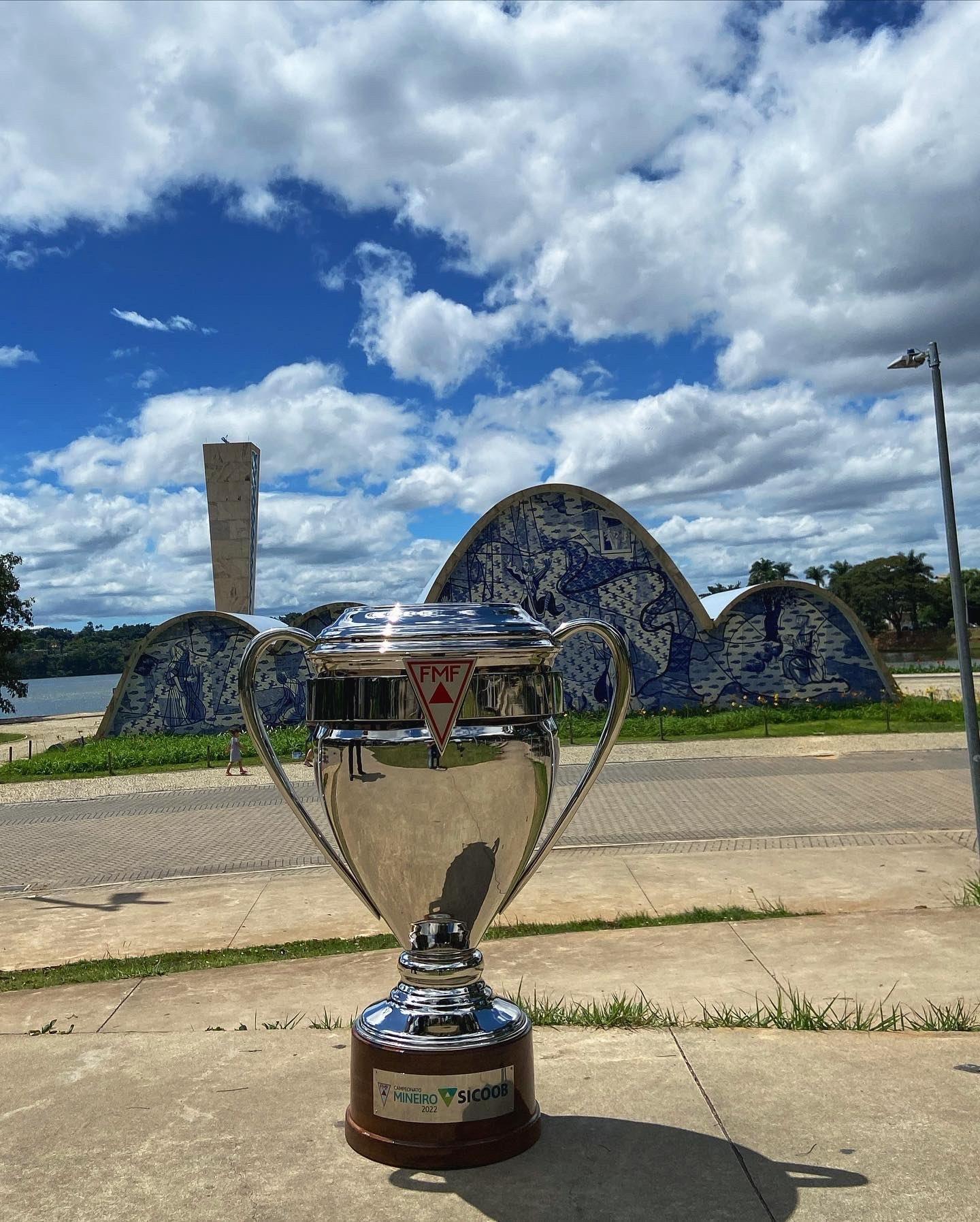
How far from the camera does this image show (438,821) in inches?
125

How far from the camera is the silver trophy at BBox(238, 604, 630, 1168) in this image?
310 cm

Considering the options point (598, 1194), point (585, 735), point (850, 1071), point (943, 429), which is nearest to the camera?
point (598, 1194)

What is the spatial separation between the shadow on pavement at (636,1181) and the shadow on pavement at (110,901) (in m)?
6.61

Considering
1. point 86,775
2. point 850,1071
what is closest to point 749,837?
point 850,1071

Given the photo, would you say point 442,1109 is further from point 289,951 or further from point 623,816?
point 623,816

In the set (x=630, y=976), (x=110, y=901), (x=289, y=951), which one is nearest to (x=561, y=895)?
(x=289, y=951)

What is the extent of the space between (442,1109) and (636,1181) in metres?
0.58

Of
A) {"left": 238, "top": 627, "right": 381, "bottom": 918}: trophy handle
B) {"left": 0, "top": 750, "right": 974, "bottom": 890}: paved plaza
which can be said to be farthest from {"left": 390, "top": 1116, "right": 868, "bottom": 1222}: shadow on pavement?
{"left": 0, "top": 750, "right": 974, "bottom": 890}: paved plaza

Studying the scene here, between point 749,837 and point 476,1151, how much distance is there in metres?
8.33

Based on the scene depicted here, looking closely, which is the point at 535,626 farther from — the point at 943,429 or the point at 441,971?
the point at 943,429

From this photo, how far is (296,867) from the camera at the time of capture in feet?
34.4

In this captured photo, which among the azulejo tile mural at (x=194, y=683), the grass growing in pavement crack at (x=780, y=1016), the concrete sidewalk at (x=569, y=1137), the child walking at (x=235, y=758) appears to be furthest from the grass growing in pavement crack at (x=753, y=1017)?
the azulejo tile mural at (x=194, y=683)

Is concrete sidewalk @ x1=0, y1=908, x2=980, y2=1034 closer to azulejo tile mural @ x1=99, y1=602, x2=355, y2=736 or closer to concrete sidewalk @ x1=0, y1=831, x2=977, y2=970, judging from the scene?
concrete sidewalk @ x1=0, y1=831, x2=977, y2=970

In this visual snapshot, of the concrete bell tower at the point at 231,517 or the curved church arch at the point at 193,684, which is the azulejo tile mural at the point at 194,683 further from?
the concrete bell tower at the point at 231,517
